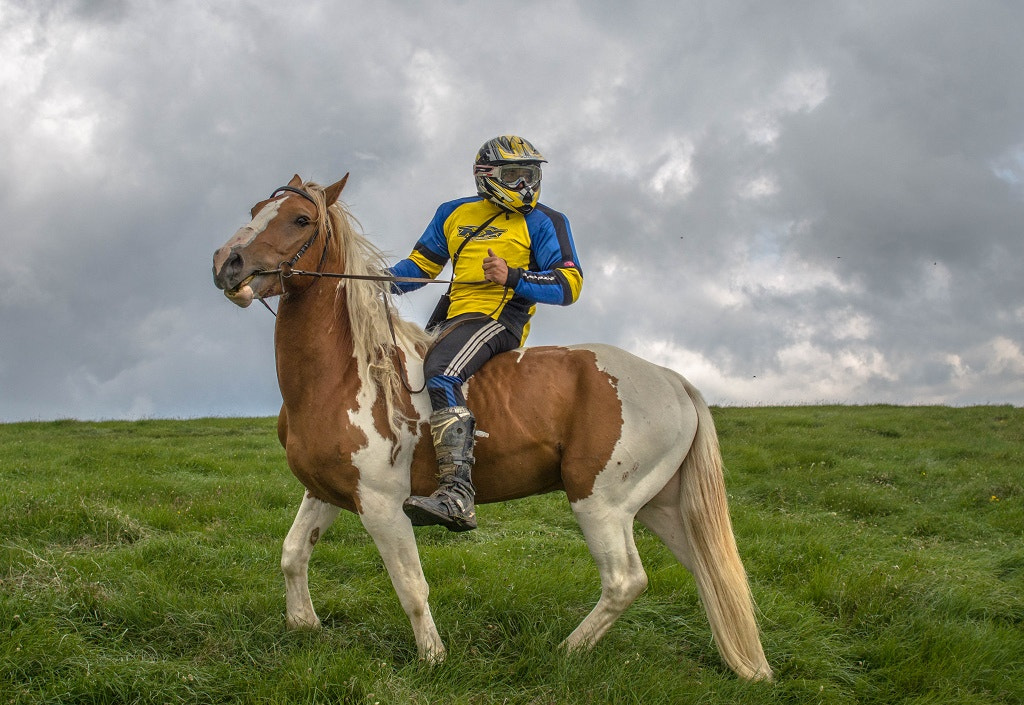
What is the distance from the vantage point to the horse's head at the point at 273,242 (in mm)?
4297

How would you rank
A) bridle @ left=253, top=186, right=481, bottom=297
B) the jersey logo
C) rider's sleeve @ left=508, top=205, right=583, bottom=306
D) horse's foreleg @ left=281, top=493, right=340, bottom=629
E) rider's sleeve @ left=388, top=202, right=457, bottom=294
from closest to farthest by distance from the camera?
bridle @ left=253, top=186, right=481, bottom=297, rider's sleeve @ left=508, top=205, right=583, bottom=306, horse's foreleg @ left=281, top=493, right=340, bottom=629, the jersey logo, rider's sleeve @ left=388, top=202, right=457, bottom=294

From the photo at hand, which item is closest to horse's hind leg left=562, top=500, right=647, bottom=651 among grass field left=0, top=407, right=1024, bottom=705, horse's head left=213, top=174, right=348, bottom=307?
grass field left=0, top=407, right=1024, bottom=705

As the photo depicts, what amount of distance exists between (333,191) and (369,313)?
79cm

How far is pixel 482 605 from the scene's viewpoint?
5410 mm

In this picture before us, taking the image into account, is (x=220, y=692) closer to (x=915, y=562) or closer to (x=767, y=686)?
(x=767, y=686)

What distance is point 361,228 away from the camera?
5.15 meters

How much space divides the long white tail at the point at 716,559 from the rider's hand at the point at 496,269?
1.63 m

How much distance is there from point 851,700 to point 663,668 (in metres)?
1.27

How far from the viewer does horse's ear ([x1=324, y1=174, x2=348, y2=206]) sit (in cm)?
472

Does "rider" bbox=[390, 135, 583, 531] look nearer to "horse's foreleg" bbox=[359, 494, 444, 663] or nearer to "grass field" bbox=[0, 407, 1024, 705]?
"horse's foreleg" bbox=[359, 494, 444, 663]

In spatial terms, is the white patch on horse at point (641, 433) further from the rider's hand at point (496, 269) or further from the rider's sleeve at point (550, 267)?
the rider's hand at point (496, 269)

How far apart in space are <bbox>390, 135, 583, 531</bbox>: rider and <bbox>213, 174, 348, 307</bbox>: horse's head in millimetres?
790

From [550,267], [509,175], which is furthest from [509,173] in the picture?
[550,267]

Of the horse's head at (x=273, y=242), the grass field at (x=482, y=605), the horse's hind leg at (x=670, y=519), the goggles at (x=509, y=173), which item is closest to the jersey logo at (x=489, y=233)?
the goggles at (x=509, y=173)
